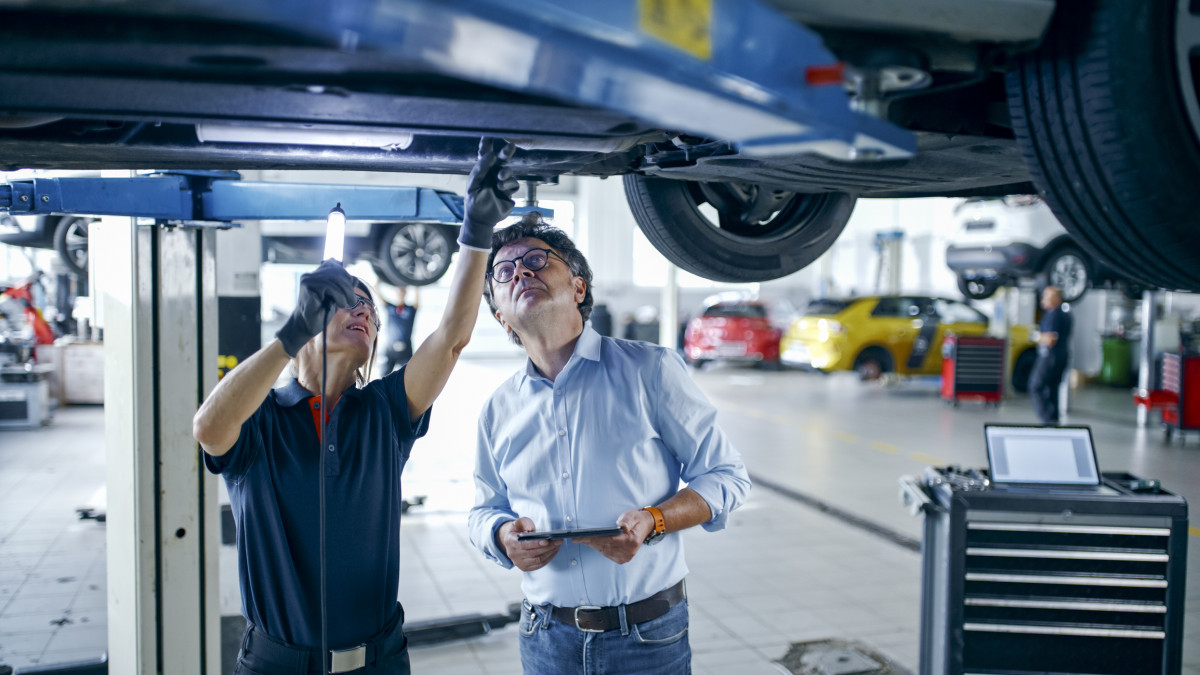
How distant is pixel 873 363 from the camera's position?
37.9 feet

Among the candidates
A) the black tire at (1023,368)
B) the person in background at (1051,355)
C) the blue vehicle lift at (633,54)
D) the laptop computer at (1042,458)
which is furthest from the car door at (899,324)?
the blue vehicle lift at (633,54)

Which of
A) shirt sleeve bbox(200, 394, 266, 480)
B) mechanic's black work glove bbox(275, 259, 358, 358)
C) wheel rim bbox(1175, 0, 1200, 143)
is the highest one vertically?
wheel rim bbox(1175, 0, 1200, 143)

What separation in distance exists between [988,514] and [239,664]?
2.10 metres

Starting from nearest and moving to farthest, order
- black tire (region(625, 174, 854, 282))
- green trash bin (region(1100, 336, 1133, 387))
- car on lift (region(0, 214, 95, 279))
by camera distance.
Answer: black tire (region(625, 174, 854, 282))
car on lift (region(0, 214, 95, 279))
green trash bin (region(1100, 336, 1133, 387))

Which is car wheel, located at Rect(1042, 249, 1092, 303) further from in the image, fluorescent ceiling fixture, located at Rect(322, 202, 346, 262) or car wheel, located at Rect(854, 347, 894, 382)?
fluorescent ceiling fixture, located at Rect(322, 202, 346, 262)

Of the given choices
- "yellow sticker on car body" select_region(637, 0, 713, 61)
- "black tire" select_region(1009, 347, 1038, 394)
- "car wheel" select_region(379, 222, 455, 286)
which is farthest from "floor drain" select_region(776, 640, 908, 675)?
"black tire" select_region(1009, 347, 1038, 394)

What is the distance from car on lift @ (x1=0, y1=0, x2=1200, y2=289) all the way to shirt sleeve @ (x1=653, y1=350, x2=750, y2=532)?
525mm

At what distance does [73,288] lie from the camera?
11617 millimetres

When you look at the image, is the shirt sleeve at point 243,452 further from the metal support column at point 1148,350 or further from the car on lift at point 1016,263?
the metal support column at point 1148,350

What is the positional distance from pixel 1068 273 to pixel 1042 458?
7405 mm

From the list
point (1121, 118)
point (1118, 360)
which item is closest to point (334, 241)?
point (1121, 118)

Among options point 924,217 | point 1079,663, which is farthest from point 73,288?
point 924,217

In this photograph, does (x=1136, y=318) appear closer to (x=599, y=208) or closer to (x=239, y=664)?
(x=599, y=208)

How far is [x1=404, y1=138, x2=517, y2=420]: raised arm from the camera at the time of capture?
1.46m
